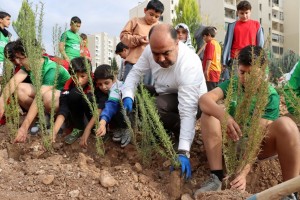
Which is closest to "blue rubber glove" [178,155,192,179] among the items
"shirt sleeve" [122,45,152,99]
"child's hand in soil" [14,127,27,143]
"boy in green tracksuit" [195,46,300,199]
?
"boy in green tracksuit" [195,46,300,199]

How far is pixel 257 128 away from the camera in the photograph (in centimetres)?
189

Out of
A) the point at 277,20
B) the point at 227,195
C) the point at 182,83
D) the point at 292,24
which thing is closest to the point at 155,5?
the point at 182,83

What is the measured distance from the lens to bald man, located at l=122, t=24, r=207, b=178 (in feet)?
7.64

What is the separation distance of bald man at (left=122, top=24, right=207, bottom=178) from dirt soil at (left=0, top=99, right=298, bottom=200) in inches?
8.2

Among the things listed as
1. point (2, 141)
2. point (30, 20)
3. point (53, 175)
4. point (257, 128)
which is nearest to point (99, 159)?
point (53, 175)

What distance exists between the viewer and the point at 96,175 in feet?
7.53

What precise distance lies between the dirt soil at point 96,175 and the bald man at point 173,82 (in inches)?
8.2

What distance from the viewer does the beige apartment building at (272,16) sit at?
99.0 ft

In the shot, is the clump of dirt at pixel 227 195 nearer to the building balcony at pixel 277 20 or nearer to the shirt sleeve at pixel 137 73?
the shirt sleeve at pixel 137 73

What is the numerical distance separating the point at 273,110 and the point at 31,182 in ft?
4.92

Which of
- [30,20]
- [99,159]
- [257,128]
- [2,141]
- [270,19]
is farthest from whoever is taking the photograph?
[270,19]

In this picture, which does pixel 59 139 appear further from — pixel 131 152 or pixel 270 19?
pixel 270 19

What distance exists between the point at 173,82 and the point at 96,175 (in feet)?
2.65

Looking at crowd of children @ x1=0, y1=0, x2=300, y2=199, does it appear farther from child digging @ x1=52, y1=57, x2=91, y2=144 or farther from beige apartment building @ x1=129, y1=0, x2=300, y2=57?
beige apartment building @ x1=129, y1=0, x2=300, y2=57
